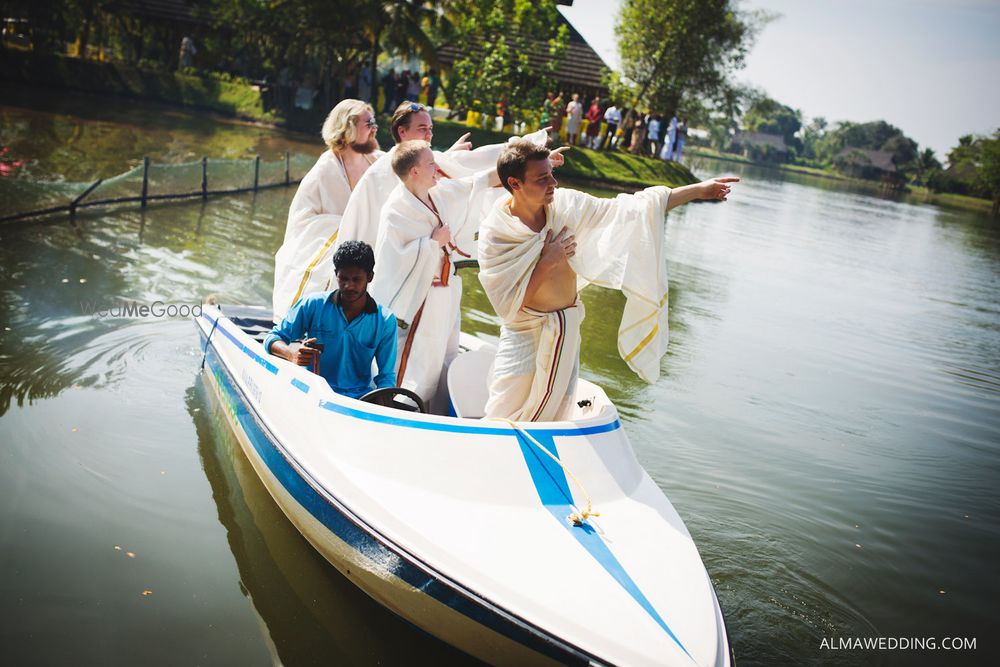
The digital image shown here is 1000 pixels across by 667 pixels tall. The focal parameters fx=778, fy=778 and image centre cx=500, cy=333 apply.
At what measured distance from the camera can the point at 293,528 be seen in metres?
4.29

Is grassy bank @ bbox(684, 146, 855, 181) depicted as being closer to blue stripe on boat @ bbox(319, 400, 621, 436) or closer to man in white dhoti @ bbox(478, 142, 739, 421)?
man in white dhoti @ bbox(478, 142, 739, 421)

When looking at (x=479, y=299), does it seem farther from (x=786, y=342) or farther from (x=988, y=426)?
(x=988, y=426)

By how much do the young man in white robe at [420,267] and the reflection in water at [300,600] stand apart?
44.2 inches

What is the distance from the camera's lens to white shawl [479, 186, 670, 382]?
3771 mm

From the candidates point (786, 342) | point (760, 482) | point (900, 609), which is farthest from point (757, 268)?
point (900, 609)

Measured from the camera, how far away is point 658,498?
357 centimetres

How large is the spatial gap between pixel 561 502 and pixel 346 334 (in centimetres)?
167

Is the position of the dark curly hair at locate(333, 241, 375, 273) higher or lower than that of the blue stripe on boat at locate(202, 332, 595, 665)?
higher

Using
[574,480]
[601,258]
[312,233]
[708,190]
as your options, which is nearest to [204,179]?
[312,233]
